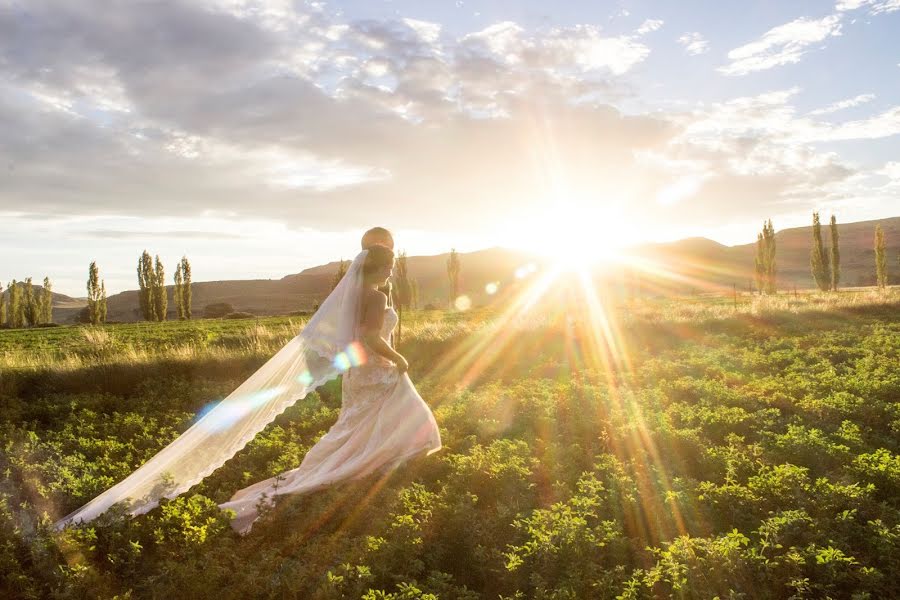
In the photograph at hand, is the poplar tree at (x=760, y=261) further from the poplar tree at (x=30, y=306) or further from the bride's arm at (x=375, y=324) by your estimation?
the poplar tree at (x=30, y=306)

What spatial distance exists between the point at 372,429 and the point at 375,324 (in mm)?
1240

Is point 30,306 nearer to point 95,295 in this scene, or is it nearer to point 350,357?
point 95,295

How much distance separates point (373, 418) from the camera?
695 cm

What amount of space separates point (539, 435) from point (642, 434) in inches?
58.9

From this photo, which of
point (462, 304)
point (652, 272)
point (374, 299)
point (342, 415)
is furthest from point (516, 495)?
point (652, 272)

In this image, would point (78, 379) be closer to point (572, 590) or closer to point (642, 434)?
point (642, 434)

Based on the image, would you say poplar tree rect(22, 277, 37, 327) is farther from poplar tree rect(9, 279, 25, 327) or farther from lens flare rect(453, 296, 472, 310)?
lens flare rect(453, 296, 472, 310)

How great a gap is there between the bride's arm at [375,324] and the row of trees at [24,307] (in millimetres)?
72098

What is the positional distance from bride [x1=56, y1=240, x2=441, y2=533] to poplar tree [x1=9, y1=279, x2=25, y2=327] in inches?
2939

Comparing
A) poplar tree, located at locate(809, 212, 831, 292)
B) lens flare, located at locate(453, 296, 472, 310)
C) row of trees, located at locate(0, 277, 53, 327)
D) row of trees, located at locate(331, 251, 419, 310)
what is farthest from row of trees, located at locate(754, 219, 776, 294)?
row of trees, located at locate(0, 277, 53, 327)

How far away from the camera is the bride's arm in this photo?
21.6ft

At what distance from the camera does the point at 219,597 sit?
470 centimetres

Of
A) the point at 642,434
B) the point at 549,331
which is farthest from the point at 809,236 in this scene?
the point at 642,434

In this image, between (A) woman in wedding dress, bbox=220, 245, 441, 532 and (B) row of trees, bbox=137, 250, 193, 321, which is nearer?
(A) woman in wedding dress, bbox=220, 245, 441, 532
